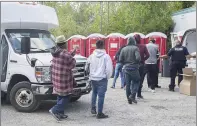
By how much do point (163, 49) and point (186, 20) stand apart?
207 cm

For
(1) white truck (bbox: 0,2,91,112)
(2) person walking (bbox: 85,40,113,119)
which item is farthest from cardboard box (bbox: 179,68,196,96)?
(2) person walking (bbox: 85,40,113,119)

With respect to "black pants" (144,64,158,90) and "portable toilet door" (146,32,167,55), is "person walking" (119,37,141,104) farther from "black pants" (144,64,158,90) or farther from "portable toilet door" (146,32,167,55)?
"portable toilet door" (146,32,167,55)

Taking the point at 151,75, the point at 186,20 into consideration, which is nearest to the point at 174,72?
the point at 151,75

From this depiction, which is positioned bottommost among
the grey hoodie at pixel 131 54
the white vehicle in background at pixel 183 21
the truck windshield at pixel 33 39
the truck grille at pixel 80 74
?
the truck grille at pixel 80 74

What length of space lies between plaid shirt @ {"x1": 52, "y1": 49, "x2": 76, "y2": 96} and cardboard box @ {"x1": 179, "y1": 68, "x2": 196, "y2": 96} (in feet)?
16.7

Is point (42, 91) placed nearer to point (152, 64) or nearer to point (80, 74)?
point (80, 74)

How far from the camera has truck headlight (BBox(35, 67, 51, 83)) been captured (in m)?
7.64

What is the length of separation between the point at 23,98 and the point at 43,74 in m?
0.91

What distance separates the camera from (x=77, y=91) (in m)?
7.91

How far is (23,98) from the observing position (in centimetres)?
804

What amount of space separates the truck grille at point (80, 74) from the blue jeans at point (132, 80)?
51.2 inches

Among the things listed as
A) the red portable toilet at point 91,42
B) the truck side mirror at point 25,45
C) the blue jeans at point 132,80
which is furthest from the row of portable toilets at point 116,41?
the truck side mirror at point 25,45

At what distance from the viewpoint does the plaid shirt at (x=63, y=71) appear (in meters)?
7.05

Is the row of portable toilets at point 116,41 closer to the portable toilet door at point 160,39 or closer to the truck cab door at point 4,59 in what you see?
the portable toilet door at point 160,39
